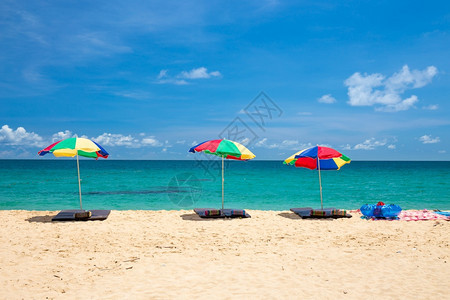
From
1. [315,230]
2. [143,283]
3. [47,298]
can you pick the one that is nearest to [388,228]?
[315,230]

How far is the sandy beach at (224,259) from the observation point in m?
5.60

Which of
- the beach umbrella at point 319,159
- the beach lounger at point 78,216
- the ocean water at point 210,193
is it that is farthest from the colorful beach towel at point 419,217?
the beach lounger at point 78,216

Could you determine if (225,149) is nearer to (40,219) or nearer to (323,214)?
(323,214)

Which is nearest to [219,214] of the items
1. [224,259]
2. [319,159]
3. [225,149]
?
[225,149]

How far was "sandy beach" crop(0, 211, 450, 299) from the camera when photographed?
5.60m

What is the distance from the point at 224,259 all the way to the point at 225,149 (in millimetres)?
5180

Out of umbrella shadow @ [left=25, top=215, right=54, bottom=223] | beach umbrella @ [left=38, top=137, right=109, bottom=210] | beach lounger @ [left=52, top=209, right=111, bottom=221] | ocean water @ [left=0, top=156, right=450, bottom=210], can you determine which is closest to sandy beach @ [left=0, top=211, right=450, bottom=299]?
umbrella shadow @ [left=25, top=215, right=54, bottom=223]

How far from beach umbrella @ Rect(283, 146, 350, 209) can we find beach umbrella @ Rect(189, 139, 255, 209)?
1.53 m

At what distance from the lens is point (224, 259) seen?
7.35 m

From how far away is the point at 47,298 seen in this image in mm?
5281

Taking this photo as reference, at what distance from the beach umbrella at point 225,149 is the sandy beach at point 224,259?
7.56 ft

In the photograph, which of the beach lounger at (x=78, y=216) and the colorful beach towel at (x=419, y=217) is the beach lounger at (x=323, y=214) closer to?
the colorful beach towel at (x=419, y=217)

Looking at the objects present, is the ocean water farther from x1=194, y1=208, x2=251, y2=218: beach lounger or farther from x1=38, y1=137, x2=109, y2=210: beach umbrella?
x1=38, y1=137, x2=109, y2=210: beach umbrella

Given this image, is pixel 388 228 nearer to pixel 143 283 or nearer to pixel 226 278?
pixel 226 278
